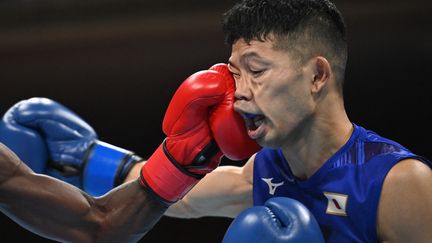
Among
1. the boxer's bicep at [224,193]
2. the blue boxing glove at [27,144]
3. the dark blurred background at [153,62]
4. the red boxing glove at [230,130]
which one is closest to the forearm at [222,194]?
the boxer's bicep at [224,193]

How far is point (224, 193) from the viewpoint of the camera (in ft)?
6.97

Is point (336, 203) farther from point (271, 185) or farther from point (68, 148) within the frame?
point (68, 148)

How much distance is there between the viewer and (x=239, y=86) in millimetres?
1727

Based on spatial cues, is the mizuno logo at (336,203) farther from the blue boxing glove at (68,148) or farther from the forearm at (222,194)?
the blue boxing glove at (68,148)

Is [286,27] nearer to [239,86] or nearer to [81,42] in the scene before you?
[239,86]

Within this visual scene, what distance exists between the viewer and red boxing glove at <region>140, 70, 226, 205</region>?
5.81 feet

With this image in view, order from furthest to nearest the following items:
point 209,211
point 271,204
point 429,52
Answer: point 429,52 < point 209,211 < point 271,204

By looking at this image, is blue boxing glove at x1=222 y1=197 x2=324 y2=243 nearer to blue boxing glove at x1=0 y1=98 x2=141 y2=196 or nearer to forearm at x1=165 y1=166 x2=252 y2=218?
forearm at x1=165 y1=166 x2=252 y2=218

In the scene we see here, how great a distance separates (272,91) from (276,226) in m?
0.35

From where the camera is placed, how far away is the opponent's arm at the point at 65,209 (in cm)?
191

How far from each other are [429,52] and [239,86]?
195 cm

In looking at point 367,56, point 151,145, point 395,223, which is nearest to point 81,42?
point 151,145

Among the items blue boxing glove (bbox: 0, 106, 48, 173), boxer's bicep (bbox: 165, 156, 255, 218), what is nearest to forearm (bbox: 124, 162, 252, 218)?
boxer's bicep (bbox: 165, 156, 255, 218)

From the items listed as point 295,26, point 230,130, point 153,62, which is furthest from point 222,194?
point 153,62
